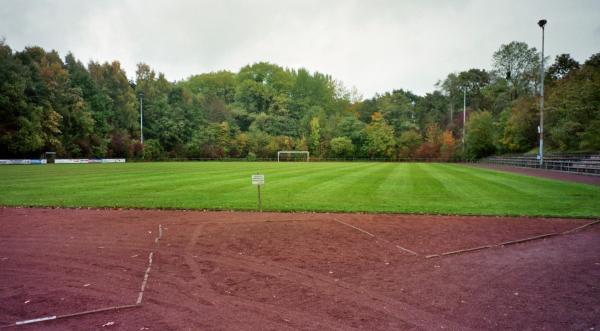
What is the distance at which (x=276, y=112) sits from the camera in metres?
104

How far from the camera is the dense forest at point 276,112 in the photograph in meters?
51.6

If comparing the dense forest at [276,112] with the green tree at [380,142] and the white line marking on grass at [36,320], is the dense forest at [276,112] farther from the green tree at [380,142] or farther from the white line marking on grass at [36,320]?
the white line marking on grass at [36,320]

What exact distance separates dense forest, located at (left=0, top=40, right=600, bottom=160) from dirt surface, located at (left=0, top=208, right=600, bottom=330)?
34465 mm

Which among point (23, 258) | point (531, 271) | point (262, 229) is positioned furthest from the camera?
point (262, 229)

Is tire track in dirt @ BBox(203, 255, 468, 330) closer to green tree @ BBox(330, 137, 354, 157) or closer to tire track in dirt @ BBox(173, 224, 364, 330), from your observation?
tire track in dirt @ BBox(173, 224, 364, 330)

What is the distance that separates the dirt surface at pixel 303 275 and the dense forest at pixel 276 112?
34.5 metres

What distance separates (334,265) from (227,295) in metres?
2.14

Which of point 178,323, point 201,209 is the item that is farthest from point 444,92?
point 178,323

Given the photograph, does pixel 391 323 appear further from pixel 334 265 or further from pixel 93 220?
pixel 93 220

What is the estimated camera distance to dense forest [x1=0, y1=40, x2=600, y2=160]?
169ft

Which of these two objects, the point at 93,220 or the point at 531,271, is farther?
the point at 93,220

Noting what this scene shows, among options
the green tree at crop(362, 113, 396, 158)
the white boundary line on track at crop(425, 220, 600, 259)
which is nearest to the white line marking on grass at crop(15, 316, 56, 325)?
the white boundary line on track at crop(425, 220, 600, 259)

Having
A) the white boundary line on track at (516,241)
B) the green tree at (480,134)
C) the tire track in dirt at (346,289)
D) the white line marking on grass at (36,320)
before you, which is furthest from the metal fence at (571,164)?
the white line marking on grass at (36,320)

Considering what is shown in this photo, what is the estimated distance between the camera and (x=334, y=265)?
6.51 m
